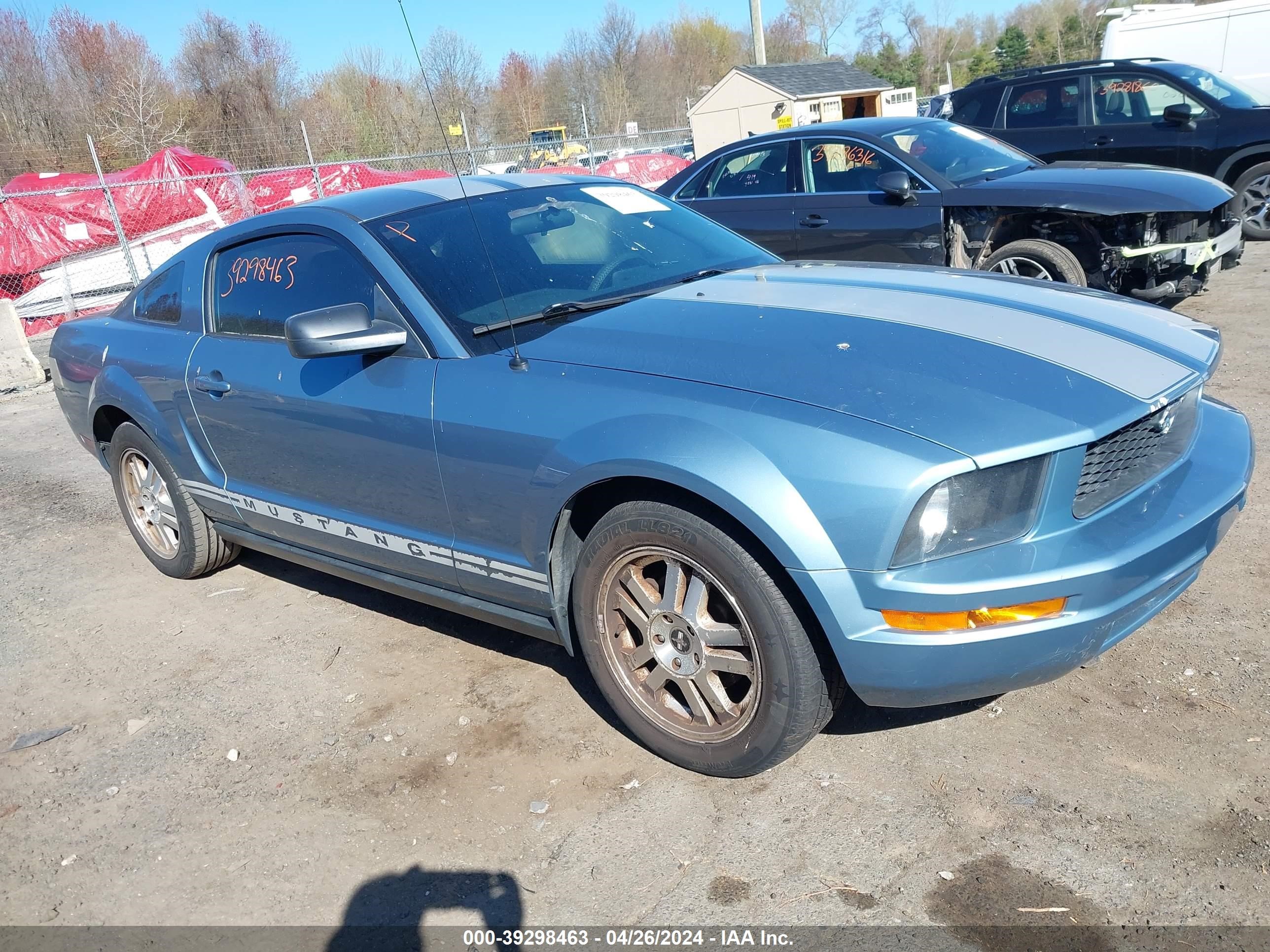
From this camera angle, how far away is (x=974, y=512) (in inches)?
92.0

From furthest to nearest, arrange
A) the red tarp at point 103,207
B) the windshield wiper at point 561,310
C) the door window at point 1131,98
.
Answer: the red tarp at point 103,207, the door window at point 1131,98, the windshield wiper at point 561,310

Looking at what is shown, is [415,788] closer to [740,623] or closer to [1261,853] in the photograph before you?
[740,623]

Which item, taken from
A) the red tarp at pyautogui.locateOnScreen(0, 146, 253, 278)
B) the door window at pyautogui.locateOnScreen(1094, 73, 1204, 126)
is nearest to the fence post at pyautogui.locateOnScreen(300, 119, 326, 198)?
the red tarp at pyautogui.locateOnScreen(0, 146, 253, 278)

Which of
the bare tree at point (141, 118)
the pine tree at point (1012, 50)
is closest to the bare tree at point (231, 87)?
the bare tree at point (141, 118)

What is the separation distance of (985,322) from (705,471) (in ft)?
3.35

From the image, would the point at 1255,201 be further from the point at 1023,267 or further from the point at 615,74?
the point at 615,74

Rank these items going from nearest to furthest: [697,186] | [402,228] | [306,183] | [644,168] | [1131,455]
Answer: [1131,455] < [402,228] < [697,186] < [306,183] < [644,168]

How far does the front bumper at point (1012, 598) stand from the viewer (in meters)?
2.32

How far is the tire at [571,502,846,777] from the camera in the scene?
254cm

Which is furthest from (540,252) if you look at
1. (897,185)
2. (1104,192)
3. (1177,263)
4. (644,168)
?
(644,168)

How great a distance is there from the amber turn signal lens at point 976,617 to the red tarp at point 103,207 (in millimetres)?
12588

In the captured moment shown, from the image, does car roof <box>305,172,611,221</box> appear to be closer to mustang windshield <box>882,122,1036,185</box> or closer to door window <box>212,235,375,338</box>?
door window <box>212,235,375,338</box>

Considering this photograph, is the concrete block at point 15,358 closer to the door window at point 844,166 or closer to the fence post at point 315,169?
the fence post at point 315,169

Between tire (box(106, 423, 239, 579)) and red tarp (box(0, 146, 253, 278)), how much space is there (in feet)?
29.6
